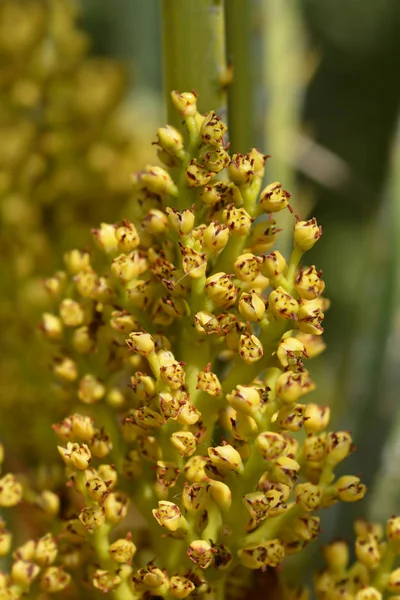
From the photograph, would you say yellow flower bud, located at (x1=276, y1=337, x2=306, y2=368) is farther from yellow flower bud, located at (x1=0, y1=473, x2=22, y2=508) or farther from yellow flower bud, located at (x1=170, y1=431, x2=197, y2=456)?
yellow flower bud, located at (x1=0, y1=473, x2=22, y2=508)

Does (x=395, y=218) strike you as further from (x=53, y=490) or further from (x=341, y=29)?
(x=341, y=29)

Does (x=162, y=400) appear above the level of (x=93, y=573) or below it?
above

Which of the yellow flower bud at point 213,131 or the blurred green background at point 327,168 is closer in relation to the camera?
the yellow flower bud at point 213,131

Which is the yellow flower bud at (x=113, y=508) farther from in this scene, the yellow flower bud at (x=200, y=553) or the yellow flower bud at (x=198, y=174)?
the yellow flower bud at (x=198, y=174)

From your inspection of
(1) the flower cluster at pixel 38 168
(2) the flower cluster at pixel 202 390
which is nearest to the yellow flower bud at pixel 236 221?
(2) the flower cluster at pixel 202 390

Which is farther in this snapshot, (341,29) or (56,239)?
(341,29)

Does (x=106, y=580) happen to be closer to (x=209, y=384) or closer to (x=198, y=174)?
(x=209, y=384)

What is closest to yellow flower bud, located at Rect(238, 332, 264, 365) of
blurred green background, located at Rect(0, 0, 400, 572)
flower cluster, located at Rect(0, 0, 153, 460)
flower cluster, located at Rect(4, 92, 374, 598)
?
flower cluster, located at Rect(4, 92, 374, 598)

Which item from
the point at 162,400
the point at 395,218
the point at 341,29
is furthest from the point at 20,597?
the point at 341,29
